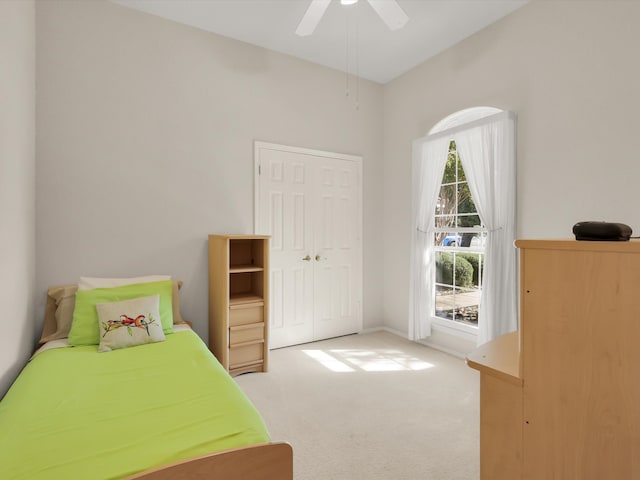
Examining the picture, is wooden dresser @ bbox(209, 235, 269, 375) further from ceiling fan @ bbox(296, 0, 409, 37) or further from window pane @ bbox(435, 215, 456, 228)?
window pane @ bbox(435, 215, 456, 228)

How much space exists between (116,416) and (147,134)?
2.43m

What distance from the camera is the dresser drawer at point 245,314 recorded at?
2965 mm

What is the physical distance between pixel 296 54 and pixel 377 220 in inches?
85.8

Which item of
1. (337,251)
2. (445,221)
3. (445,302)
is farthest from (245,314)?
(445,221)

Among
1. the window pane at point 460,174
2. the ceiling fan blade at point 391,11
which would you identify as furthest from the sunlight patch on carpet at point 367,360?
the ceiling fan blade at point 391,11

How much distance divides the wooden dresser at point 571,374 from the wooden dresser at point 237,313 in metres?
2.23

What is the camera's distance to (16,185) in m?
2.01

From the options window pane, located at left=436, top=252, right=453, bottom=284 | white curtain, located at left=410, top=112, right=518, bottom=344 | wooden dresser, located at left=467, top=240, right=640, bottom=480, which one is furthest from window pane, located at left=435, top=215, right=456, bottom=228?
wooden dresser, located at left=467, top=240, right=640, bottom=480

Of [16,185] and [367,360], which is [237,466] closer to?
[16,185]

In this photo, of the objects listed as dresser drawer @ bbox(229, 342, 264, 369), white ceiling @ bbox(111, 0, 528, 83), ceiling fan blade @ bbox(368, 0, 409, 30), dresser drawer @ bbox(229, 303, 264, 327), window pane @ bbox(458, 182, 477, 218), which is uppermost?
white ceiling @ bbox(111, 0, 528, 83)

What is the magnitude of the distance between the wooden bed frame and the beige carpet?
2.25ft

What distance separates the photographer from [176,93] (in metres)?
3.11

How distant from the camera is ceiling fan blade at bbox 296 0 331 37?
230cm

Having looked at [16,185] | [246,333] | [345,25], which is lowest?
[246,333]
